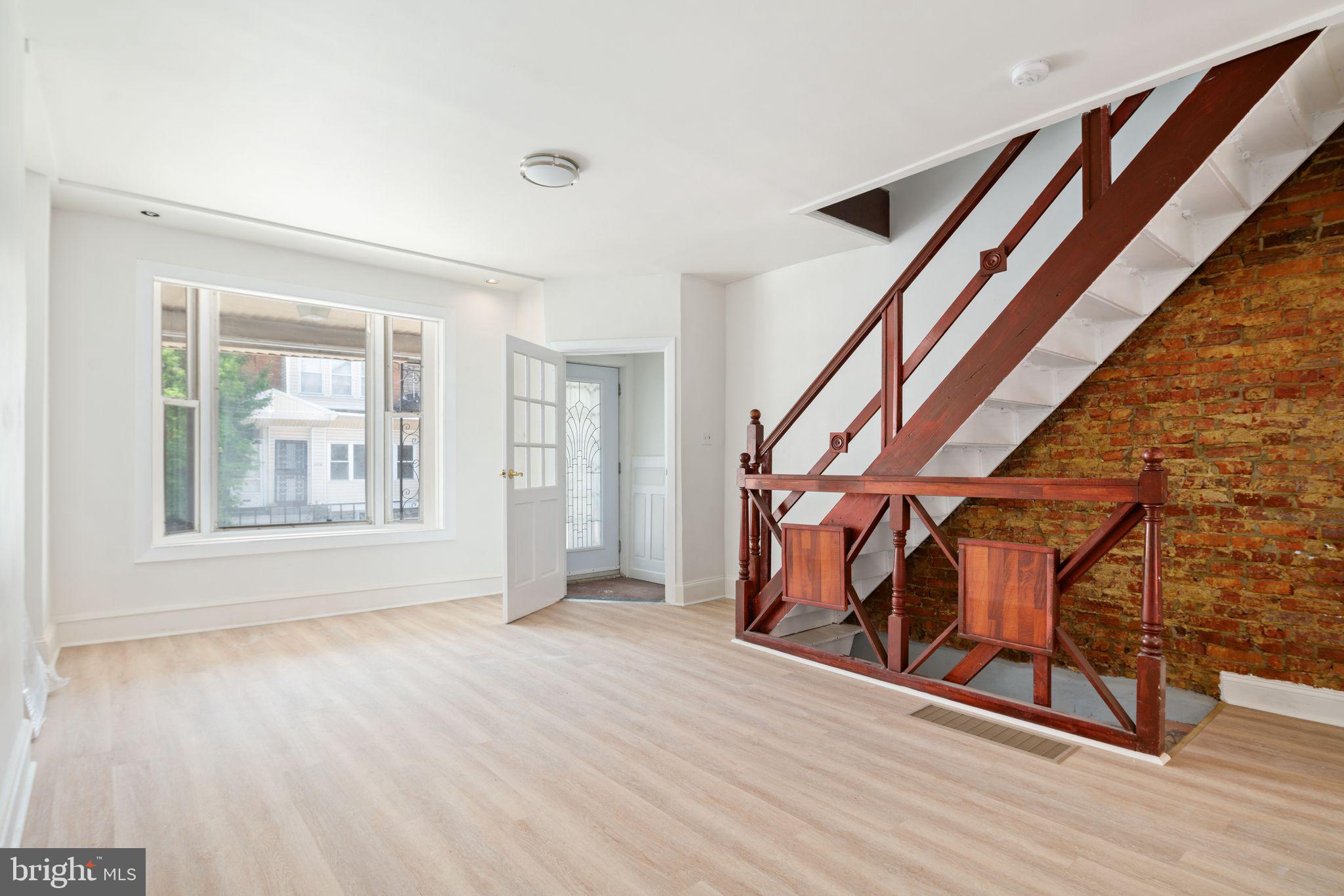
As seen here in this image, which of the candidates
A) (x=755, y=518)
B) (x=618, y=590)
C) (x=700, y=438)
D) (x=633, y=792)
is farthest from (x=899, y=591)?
(x=618, y=590)

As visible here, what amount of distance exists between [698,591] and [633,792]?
3.10 meters

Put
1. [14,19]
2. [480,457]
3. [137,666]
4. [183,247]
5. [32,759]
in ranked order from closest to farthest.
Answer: [14,19] < [32,759] < [137,666] < [183,247] < [480,457]

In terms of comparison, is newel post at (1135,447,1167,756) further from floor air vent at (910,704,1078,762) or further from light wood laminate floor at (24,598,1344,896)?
floor air vent at (910,704,1078,762)

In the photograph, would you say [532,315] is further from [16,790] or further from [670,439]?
[16,790]

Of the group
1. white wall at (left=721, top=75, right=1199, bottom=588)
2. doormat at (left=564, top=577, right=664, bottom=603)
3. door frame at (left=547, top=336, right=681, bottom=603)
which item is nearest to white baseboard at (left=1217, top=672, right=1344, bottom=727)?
white wall at (left=721, top=75, right=1199, bottom=588)

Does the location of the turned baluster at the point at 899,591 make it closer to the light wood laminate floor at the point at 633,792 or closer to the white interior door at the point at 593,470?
the light wood laminate floor at the point at 633,792

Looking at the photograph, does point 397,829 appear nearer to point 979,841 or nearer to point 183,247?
point 979,841

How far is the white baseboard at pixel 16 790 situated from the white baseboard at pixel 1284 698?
4.44 meters

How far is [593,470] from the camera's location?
662 cm

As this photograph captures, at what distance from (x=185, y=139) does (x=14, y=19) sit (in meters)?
1.04

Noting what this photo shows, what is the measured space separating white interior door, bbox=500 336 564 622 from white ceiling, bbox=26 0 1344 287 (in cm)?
133

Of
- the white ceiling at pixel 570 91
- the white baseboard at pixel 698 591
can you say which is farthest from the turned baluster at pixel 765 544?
the white ceiling at pixel 570 91

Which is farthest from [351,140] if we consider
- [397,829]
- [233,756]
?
[397,829]

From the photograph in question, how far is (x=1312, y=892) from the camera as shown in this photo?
1713 millimetres
